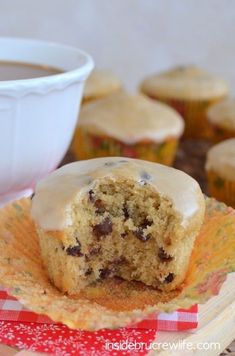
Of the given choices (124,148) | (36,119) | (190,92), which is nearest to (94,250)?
(36,119)

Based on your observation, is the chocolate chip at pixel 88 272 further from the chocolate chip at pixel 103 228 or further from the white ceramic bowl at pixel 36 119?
the white ceramic bowl at pixel 36 119

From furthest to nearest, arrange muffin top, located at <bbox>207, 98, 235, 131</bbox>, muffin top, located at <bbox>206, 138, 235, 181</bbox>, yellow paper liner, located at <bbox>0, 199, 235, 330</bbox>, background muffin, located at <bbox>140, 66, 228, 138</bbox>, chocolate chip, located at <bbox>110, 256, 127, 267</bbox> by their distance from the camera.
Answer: background muffin, located at <bbox>140, 66, 228, 138</bbox> → muffin top, located at <bbox>207, 98, 235, 131</bbox> → muffin top, located at <bbox>206, 138, 235, 181</bbox> → chocolate chip, located at <bbox>110, 256, 127, 267</bbox> → yellow paper liner, located at <bbox>0, 199, 235, 330</bbox>

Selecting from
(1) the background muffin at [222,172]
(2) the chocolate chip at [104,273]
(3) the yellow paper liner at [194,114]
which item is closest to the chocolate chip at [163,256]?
(2) the chocolate chip at [104,273]

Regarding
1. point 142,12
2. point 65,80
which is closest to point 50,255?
point 65,80

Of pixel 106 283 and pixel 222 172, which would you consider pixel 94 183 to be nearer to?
pixel 106 283

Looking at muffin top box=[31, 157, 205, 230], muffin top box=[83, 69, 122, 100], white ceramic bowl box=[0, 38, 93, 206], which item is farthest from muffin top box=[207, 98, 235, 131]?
muffin top box=[31, 157, 205, 230]

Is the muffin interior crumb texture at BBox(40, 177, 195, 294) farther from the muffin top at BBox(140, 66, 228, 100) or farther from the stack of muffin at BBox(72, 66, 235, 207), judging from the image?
the muffin top at BBox(140, 66, 228, 100)
